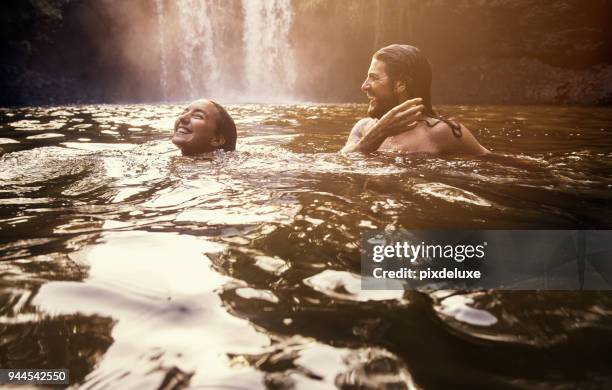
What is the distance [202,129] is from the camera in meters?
4.47

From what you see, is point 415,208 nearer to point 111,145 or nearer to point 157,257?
point 157,257

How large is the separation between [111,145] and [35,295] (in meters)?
4.28

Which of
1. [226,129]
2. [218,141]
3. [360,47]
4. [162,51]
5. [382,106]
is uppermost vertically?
[162,51]

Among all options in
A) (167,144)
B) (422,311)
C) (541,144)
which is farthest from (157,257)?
(541,144)

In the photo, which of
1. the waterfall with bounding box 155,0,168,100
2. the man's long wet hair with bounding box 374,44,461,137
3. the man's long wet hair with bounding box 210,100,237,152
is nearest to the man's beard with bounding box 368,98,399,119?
the man's long wet hair with bounding box 374,44,461,137

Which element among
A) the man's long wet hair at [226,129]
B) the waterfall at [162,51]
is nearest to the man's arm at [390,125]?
the man's long wet hair at [226,129]

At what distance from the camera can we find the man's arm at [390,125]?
11.6 feet

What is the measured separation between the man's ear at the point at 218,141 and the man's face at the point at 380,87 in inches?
63.7

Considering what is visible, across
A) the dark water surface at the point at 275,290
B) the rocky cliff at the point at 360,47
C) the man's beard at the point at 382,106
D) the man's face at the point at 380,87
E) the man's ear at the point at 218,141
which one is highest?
the rocky cliff at the point at 360,47

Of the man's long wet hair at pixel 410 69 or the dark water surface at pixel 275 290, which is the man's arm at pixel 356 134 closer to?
the man's long wet hair at pixel 410 69

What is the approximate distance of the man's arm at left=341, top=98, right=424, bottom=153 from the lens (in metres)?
3.52

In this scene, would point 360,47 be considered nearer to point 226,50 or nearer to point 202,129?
point 226,50

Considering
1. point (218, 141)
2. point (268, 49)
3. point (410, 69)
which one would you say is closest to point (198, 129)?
point (218, 141)

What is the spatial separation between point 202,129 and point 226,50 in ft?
67.5
